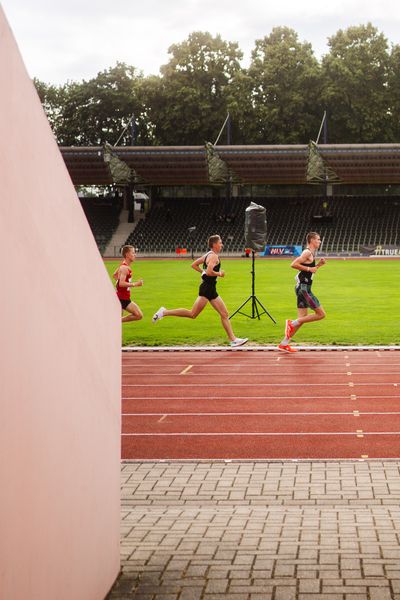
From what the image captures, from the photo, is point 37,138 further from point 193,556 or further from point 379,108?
point 379,108

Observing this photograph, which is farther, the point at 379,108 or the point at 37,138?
the point at 379,108

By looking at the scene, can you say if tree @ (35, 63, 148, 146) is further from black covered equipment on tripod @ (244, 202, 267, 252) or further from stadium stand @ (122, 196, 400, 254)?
black covered equipment on tripod @ (244, 202, 267, 252)

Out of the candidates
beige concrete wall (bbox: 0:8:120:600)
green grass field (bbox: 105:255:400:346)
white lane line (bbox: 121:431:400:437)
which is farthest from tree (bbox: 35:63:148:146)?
Answer: beige concrete wall (bbox: 0:8:120:600)

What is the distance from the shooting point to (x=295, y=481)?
752cm

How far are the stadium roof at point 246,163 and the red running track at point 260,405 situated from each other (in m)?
44.9

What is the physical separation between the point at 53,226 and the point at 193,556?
2.29 m

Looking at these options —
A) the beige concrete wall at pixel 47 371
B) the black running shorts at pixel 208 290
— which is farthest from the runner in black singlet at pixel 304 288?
the beige concrete wall at pixel 47 371

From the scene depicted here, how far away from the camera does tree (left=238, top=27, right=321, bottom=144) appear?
69.4 m

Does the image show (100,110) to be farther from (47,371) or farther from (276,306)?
(47,371)

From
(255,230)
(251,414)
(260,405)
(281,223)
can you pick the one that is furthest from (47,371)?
(281,223)

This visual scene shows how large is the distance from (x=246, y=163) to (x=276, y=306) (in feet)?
128

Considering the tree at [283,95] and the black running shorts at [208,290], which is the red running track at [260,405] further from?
the tree at [283,95]

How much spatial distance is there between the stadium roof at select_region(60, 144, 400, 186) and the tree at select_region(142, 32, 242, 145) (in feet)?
23.1

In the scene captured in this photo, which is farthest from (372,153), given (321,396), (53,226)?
(53,226)
